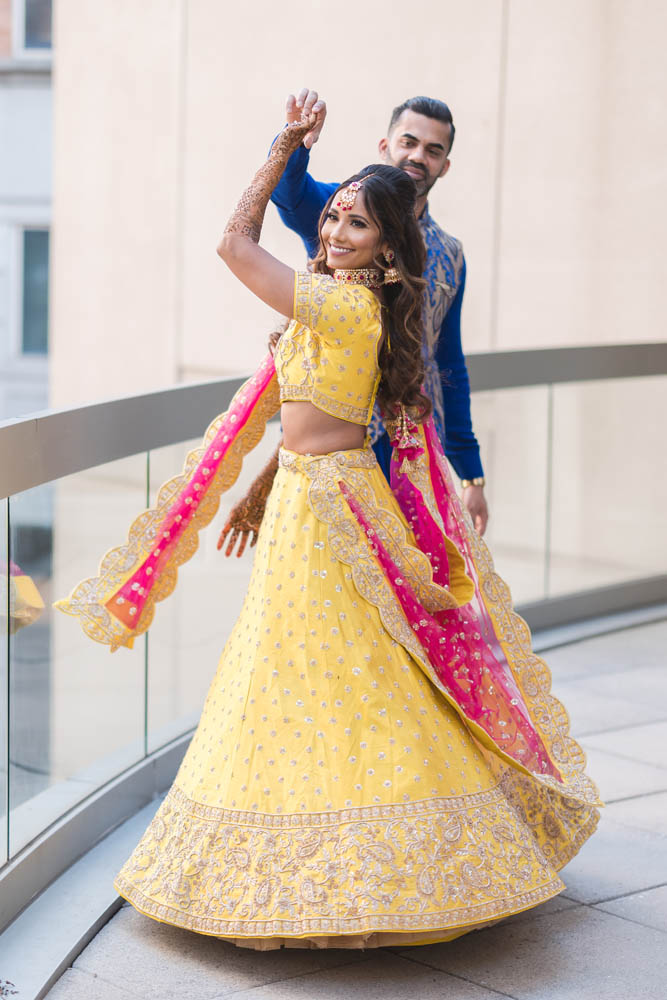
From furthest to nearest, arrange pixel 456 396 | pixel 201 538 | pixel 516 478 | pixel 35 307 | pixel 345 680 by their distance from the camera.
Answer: pixel 35 307 → pixel 516 478 → pixel 201 538 → pixel 456 396 → pixel 345 680

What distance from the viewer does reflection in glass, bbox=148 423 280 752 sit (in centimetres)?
364

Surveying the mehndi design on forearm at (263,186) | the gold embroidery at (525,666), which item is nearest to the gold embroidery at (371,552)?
the gold embroidery at (525,666)

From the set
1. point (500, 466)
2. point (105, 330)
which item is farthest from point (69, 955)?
point (105, 330)

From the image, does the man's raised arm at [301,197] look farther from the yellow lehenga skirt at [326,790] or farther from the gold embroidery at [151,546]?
the yellow lehenga skirt at [326,790]

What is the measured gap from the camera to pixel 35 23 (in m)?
16.8

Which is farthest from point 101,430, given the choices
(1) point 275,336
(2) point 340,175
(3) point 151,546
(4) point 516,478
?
(2) point 340,175

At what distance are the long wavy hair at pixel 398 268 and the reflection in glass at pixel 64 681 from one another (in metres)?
0.78

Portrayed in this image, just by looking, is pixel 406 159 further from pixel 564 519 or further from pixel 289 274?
pixel 564 519

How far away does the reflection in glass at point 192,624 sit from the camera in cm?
364

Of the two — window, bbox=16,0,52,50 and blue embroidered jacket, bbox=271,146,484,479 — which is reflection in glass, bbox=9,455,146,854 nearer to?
blue embroidered jacket, bbox=271,146,484,479

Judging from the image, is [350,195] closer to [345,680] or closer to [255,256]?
[255,256]

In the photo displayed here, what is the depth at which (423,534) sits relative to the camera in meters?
2.79

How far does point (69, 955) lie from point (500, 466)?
333 centimetres

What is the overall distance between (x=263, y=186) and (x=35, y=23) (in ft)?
51.1
